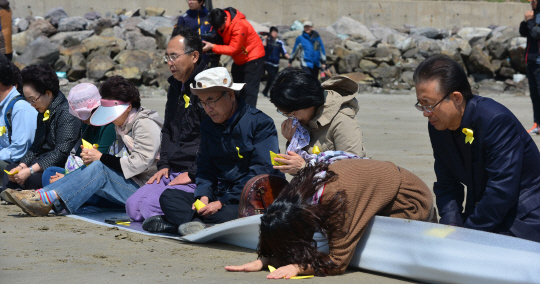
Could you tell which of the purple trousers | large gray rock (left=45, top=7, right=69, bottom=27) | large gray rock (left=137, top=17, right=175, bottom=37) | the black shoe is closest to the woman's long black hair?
the black shoe

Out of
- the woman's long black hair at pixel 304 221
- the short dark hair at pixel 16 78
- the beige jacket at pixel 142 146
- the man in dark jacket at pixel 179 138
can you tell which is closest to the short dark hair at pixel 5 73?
the short dark hair at pixel 16 78

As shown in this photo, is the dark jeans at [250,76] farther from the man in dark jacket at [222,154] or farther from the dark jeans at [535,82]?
the man in dark jacket at [222,154]

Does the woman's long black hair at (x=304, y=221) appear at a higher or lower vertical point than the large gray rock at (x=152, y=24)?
higher

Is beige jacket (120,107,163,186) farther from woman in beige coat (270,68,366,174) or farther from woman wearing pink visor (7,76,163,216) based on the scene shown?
woman in beige coat (270,68,366,174)

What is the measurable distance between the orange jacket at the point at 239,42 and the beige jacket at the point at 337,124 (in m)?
4.02

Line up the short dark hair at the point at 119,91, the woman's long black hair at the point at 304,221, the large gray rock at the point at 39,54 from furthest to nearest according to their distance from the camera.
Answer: the large gray rock at the point at 39,54 < the short dark hair at the point at 119,91 < the woman's long black hair at the point at 304,221

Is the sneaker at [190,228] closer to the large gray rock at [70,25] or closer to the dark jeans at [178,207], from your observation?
the dark jeans at [178,207]

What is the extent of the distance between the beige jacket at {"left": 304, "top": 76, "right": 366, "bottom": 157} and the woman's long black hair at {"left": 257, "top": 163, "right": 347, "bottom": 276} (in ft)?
2.46

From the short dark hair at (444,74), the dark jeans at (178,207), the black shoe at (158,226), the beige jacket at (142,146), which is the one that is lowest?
the black shoe at (158,226)

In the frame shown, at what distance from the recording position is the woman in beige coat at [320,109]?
378cm

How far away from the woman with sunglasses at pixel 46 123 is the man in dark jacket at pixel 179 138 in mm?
1009

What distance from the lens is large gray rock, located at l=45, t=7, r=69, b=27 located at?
22219mm

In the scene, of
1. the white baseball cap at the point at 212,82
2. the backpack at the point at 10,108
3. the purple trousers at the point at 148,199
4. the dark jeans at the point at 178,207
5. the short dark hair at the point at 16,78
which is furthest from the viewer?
the short dark hair at the point at 16,78

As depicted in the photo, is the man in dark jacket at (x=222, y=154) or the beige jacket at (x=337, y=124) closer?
Result: the beige jacket at (x=337, y=124)
